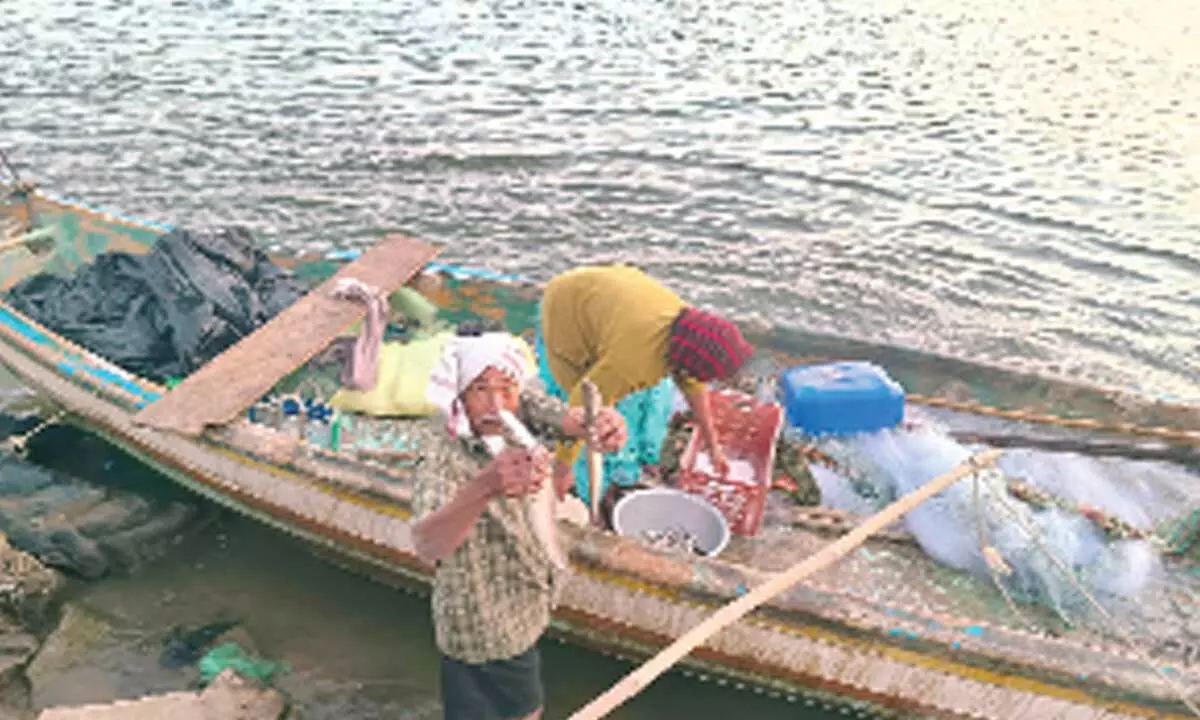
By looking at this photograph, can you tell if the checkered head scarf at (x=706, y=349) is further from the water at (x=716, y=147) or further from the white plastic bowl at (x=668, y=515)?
the water at (x=716, y=147)

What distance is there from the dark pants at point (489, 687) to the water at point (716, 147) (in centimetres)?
610

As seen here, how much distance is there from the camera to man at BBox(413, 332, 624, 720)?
2.46 m

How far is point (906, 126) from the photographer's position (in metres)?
13.6

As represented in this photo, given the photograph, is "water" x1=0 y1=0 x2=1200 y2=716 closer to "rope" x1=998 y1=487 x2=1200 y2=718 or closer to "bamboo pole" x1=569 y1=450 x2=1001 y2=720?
"rope" x1=998 y1=487 x2=1200 y2=718

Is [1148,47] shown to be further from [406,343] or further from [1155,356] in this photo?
[406,343]

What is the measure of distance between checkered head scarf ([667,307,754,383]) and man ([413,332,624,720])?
88 cm

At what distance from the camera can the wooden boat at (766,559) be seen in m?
3.75

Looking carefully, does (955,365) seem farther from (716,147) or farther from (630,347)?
(716,147)

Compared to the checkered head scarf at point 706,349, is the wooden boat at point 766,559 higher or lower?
lower

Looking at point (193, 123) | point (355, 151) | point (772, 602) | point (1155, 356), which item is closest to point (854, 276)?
point (1155, 356)

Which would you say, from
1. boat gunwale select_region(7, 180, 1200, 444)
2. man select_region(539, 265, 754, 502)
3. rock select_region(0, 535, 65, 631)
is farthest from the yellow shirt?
rock select_region(0, 535, 65, 631)

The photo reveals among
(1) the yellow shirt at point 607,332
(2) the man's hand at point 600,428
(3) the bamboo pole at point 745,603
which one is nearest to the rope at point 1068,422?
(3) the bamboo pole at point 745,603

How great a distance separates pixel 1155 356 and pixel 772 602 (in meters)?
6.25

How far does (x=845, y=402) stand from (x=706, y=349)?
6.70 feet
